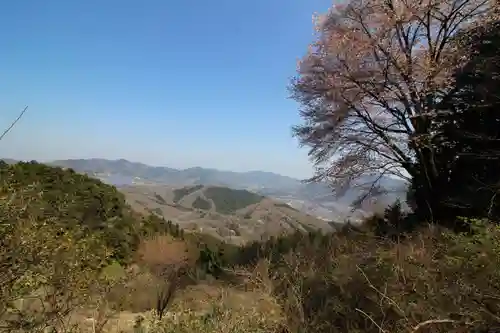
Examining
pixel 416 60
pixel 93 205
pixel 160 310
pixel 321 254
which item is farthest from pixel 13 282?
pixel 416 60

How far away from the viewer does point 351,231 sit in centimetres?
1247

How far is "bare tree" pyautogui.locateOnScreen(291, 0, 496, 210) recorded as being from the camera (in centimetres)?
1098

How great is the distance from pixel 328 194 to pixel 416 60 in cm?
501

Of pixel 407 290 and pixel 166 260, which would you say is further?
Answer: pixel 166 260

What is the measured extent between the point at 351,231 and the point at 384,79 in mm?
4838

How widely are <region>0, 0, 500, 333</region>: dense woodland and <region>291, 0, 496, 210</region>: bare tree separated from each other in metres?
0.04

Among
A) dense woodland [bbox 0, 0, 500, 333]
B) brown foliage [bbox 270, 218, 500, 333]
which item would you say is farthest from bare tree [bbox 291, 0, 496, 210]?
brown foliage [bbox 270, 218, 500, 333]

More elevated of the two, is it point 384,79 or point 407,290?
point 384,79

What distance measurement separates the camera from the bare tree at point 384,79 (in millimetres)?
10984

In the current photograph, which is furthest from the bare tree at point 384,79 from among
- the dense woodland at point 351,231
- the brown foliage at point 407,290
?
the brown foliage at point 407,290

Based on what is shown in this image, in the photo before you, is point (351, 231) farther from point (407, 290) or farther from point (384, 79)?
point (407, 290)

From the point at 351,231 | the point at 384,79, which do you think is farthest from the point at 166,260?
the point at 384,79

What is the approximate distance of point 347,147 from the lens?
12.1 metres

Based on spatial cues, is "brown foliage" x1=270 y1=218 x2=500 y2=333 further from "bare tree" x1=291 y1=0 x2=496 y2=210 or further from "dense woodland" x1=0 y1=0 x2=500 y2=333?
"bare tree" x1=291 y1=0 x2=496 y2=210
